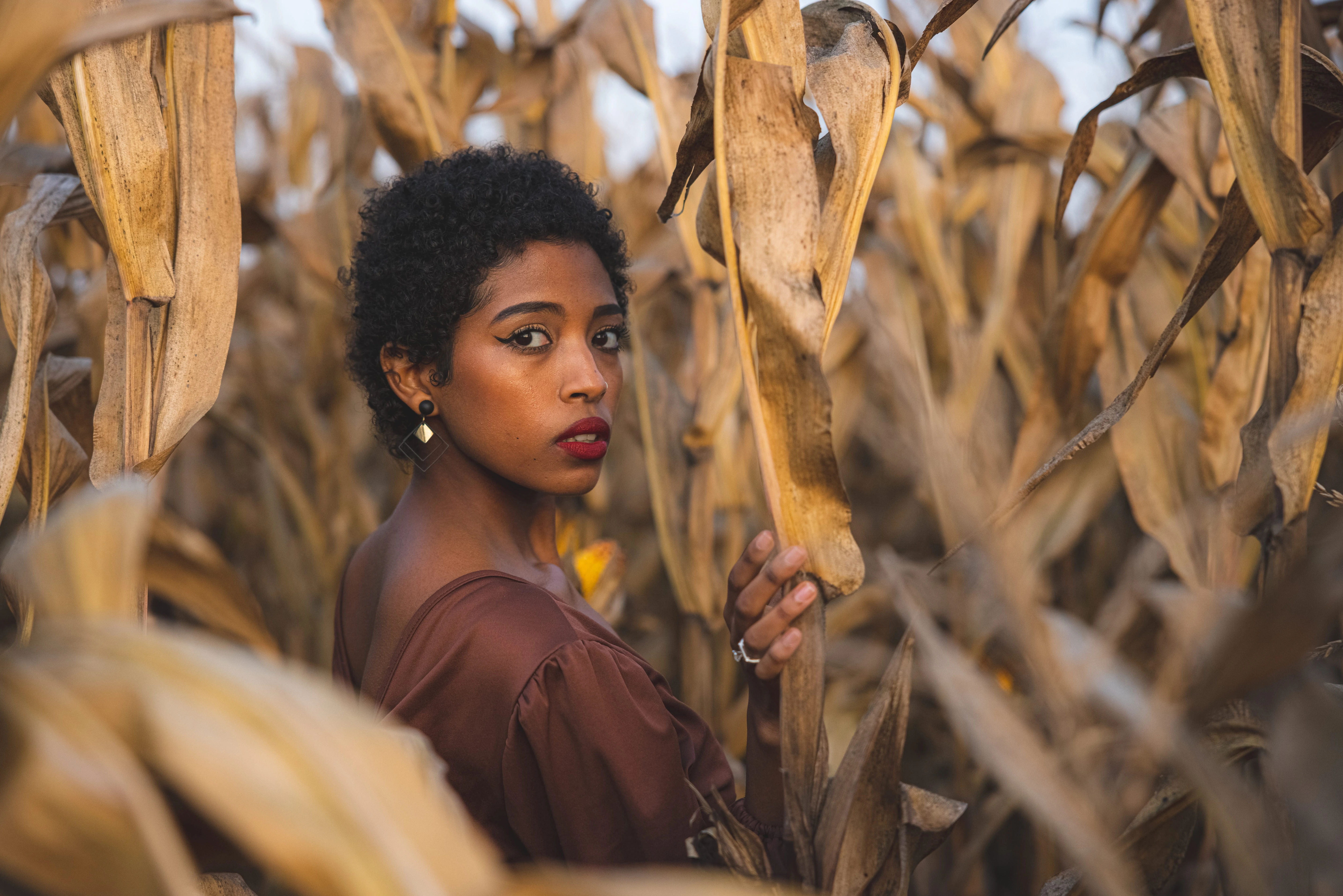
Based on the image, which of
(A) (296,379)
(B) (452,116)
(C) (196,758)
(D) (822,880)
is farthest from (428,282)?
(A) (296,379)

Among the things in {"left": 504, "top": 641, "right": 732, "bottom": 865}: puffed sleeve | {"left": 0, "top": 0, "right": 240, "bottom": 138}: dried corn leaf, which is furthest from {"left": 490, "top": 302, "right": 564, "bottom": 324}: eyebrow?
{"left": 0, "top": 0, "right": 240, "bottom": 138}: dried corn leaf

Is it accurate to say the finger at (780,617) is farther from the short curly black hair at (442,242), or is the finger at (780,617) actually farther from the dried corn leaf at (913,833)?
the short curly black hair at (442,242)

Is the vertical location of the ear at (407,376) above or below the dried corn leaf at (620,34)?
below

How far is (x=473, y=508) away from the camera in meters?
1.09

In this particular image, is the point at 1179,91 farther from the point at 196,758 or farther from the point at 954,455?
the point at 196,758

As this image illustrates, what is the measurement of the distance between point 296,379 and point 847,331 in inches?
45.9

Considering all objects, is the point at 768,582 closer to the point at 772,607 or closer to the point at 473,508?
the point at 772,607

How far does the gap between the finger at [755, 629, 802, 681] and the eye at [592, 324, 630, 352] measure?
0.49 m

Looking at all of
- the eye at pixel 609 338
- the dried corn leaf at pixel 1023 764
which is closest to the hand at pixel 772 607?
the dried corn leaf at pixel 1023 764

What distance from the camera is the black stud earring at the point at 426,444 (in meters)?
1.12

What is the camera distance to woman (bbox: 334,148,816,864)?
2.89 ft

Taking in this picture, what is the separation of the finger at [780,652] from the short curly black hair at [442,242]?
1.69 feet

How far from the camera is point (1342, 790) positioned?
38 cm

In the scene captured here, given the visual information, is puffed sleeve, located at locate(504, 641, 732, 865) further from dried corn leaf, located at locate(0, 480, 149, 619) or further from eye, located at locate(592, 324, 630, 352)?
dried corn leaf, located at locate(0, 480, 149, 619)
